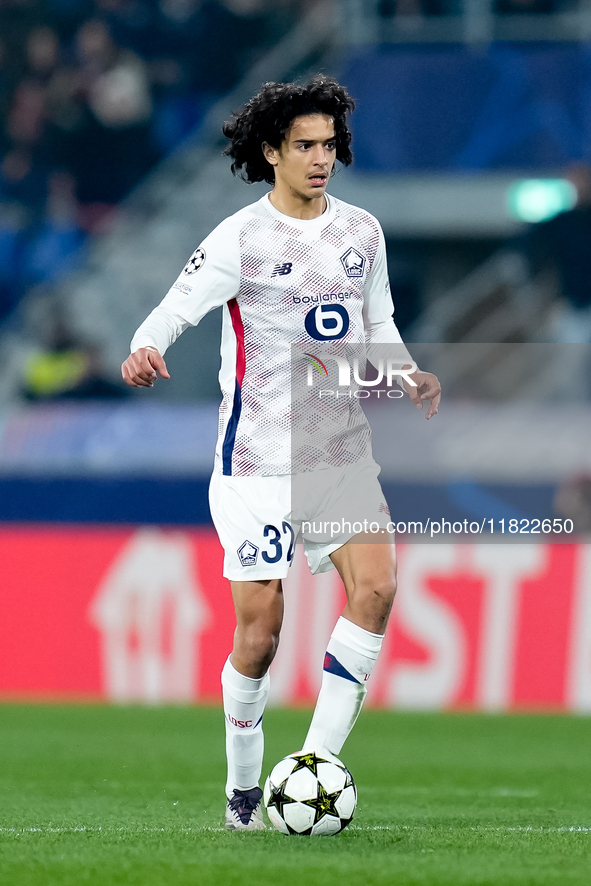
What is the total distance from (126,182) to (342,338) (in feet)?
31.4

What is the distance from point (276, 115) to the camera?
4426 mm

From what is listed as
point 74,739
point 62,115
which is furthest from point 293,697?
point 62,115

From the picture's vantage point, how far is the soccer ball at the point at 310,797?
4.13 m

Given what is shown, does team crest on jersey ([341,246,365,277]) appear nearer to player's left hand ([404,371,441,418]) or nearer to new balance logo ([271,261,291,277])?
new balance logo ([271,261,291,277])

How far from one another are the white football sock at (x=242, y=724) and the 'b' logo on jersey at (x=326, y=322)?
1102 millimetres

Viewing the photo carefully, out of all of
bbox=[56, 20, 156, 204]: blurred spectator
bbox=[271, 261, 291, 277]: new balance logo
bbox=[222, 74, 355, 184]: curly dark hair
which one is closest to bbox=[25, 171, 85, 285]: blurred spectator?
bbox=[56, 20, 156, 204]: blurred spectator

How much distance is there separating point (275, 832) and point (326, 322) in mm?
1609

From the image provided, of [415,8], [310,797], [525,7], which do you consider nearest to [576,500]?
[525,7]

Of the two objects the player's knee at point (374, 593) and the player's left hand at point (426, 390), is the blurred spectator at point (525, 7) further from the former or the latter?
the player's knee at point (374, 593)

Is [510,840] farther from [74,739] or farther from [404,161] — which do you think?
[404,161]

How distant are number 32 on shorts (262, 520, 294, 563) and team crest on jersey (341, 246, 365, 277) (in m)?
0.84

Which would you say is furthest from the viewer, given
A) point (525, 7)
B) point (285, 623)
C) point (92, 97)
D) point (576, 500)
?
point (92, 97)

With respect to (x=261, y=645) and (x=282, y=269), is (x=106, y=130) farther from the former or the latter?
(x=261, y=645)

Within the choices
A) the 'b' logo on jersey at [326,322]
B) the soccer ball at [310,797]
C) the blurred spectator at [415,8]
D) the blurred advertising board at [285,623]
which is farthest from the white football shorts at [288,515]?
the blurred spectator at [415,8]
